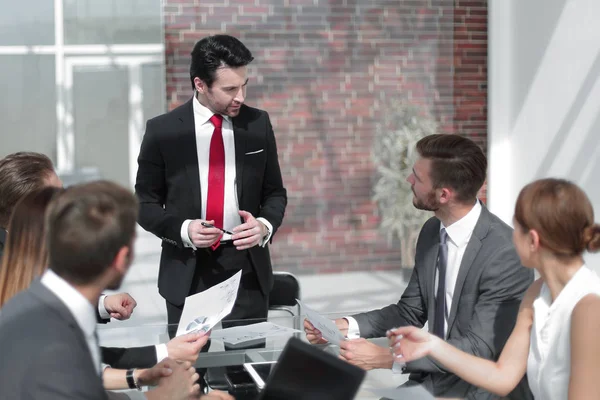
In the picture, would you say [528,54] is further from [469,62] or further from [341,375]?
[341,375]

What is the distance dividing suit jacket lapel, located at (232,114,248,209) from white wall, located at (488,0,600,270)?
2.75 m

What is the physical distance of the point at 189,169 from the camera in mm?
3268

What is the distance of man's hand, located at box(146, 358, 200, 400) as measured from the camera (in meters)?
1.92

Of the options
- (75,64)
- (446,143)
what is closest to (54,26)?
(75,64)

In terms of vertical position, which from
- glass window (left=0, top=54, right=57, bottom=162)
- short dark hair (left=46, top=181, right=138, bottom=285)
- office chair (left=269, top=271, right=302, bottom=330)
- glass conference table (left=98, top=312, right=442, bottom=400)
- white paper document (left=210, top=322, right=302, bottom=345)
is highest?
glass window (left=0, top=54, right=57, bottom=162)

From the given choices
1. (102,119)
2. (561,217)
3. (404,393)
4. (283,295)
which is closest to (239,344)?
(404,393)

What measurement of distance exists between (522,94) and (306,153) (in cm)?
166

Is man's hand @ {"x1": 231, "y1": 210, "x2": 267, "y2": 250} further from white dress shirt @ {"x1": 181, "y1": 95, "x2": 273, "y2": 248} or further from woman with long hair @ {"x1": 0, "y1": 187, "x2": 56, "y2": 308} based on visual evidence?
woman with long hair @ {"x1": 0, "y1": 187, "x2": 56, "y2": 308}

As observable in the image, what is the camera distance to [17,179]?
2451 mm

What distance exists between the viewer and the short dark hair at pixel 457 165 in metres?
2.59

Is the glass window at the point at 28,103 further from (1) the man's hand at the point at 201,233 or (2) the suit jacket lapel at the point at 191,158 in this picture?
(1) the man's hand at the point at 201,233

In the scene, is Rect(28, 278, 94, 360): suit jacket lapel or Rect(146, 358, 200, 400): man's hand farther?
Rect(146, 358, 200, 400): man's hand

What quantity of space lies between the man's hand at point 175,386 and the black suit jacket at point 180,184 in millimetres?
1231

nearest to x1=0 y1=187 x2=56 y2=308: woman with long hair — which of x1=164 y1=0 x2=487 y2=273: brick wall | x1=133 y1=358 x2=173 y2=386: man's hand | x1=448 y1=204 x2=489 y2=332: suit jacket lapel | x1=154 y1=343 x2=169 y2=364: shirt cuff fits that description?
x1=133 y1=358 x2=173 y2=386: man's hand
